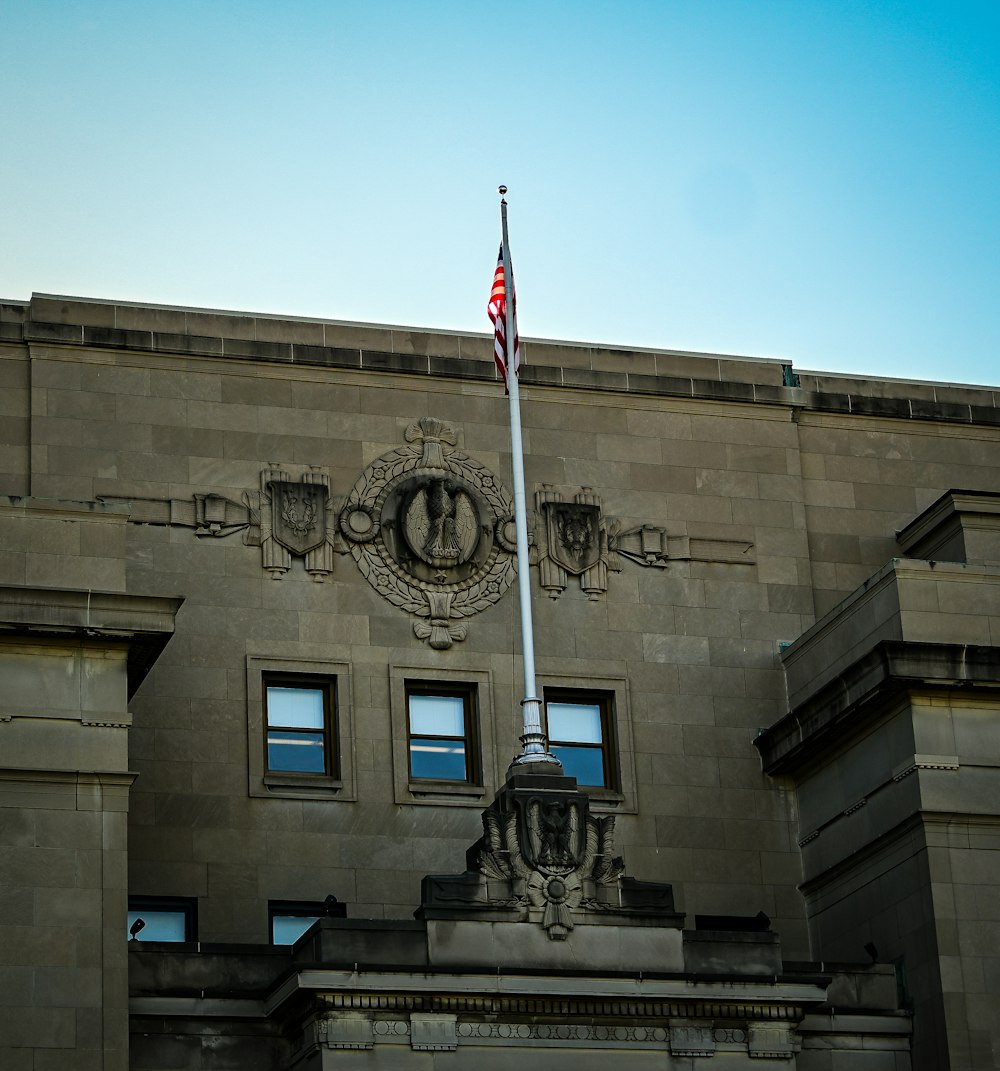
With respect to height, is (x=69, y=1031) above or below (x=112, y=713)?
below

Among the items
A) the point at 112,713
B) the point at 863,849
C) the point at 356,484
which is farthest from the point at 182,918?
the point at 863,849

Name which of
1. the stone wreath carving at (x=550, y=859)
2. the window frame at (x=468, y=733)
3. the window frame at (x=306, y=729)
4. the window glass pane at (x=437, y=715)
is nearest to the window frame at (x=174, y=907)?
the window frame at (x=306, y=729)

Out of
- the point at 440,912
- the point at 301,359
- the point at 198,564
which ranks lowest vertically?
the point at 440,912

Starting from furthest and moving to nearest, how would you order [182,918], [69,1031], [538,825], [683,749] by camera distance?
[683,749]
[182,918]
[538,825]
[69,1031]

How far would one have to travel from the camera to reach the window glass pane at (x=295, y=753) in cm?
3938

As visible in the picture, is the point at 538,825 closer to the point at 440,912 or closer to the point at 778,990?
the point at 440,912

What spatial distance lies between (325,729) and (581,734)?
4441 millimetres

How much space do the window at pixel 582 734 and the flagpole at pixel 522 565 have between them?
3.65 meters

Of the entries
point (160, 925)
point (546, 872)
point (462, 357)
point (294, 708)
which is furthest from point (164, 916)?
point (462, 357)

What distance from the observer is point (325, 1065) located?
32.7 meters

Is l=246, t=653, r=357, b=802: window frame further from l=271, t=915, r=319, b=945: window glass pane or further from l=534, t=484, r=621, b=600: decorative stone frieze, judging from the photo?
l=534, t=484, r=621, b=600: decorative stone frieze

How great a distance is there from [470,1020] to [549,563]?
10347mm

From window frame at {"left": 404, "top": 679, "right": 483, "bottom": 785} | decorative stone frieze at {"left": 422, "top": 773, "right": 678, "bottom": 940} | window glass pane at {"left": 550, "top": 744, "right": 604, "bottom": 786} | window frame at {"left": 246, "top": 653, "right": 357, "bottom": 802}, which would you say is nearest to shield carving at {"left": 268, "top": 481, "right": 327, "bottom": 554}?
window frame at {"left": 246, "top": 653, "right": 357, "bottom": 802}

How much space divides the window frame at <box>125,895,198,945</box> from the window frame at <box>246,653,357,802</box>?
2.07 metres
